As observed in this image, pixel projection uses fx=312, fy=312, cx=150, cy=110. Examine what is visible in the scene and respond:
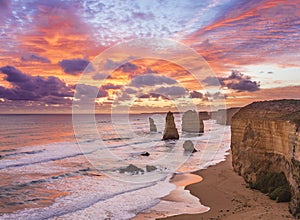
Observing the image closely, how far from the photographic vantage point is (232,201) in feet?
63.7

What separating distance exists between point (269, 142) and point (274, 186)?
3174 mm

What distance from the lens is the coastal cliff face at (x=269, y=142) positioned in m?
16.1

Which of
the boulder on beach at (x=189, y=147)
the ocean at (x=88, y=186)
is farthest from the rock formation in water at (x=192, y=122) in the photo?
the ocean at (x=88, y=186)

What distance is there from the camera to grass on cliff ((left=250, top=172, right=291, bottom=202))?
701 inches

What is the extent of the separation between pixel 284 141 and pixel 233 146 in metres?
9.02

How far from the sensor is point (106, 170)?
1289 inches

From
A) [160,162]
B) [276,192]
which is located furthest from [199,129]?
[276,192]

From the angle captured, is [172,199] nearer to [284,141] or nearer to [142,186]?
[142,186]

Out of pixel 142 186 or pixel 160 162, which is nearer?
pixel 142 186

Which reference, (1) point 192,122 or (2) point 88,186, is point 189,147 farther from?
(1) point 192,122

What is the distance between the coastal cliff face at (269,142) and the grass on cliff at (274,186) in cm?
30

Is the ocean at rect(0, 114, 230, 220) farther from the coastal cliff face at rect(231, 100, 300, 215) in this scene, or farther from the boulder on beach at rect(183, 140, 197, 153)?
the coastal cliff face at rect(231, 100, 300, 215)

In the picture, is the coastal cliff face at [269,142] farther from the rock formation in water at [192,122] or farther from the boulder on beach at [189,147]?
the rock formation in water at [192,122]

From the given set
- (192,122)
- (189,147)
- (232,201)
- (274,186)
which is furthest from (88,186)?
(192,122)
